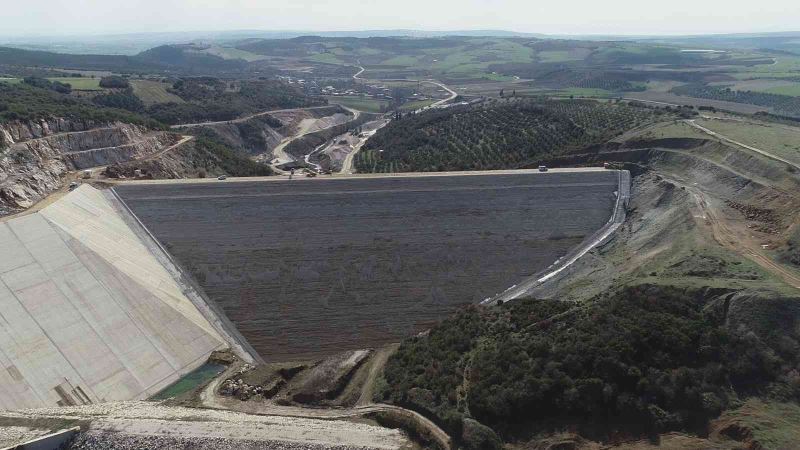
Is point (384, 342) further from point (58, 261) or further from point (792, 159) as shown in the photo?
point (792, 159)

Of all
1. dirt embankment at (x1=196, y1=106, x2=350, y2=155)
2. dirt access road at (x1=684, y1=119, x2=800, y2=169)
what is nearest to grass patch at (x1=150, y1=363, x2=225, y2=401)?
dirt access road at (x1=684, y1=119, x2=800, y2=169)

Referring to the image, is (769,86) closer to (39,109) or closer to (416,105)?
(416,105)

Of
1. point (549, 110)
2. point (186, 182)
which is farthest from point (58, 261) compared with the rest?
point (549, 110)

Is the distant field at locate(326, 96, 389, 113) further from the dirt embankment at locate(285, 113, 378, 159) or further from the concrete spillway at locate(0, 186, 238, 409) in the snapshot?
the concrete spillway at locate(0, 186, 238, 409)

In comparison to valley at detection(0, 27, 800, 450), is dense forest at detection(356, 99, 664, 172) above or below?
above

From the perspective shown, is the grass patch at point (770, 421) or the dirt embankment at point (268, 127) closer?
the grass patch at point (770, 421)

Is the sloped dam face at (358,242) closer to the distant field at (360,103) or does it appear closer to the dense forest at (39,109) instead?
the dense forest at (39,109)

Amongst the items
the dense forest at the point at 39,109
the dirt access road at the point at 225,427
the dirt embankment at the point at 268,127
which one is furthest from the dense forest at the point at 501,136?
the dirt access road at the point at 225,427
